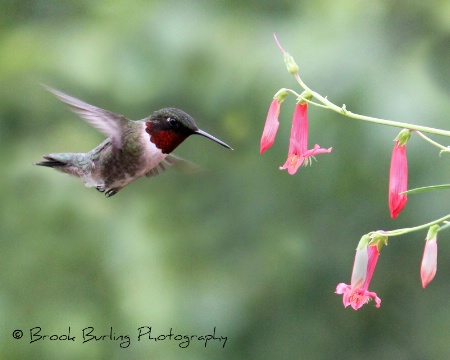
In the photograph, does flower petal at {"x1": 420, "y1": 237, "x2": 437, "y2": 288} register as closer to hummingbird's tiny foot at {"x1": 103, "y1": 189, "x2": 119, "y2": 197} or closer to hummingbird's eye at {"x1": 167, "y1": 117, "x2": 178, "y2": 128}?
hummingbird's eye at {"x1": 167, "y1": 117, "x2": 178, "y2": 128}

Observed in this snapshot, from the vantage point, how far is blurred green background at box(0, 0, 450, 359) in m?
2.99

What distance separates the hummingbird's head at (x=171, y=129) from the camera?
6.41 feet

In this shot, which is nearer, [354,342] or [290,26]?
[290,26]

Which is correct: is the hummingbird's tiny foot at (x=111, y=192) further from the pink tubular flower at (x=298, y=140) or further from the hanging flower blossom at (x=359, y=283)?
the hanging flower blossom at (x=359, y=283)

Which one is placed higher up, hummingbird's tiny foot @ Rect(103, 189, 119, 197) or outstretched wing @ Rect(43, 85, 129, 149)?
outstretched wing @ Rect(43, 85, 129, 149)

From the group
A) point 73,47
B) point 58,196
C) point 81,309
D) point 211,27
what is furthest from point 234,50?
point 81,309

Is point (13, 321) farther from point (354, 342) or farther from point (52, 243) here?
point (354, 342)

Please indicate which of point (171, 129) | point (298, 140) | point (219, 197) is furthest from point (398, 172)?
point (219, 197)

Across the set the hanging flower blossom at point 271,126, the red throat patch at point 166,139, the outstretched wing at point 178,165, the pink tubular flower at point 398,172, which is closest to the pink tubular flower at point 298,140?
the hanging flower blossom at point 271,126

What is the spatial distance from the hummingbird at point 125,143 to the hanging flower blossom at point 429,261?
0.54 m

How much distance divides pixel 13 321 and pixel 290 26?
1.44 meters

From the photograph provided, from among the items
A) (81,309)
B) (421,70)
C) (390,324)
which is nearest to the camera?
(421,70)

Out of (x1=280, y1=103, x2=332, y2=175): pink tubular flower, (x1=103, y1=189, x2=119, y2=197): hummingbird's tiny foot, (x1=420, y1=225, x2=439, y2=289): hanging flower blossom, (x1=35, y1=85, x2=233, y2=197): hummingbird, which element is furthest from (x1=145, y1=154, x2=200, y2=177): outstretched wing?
(x1=420, y1=225, x2=439, y2=289): hanging flower blossom

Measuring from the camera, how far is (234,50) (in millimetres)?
3055
